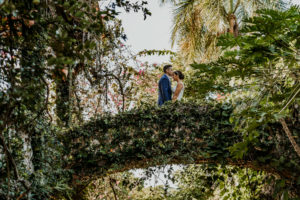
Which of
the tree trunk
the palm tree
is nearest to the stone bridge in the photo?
the palm tree

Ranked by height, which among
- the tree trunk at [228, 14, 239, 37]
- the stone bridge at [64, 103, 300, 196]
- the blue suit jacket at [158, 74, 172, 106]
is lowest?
the stone bridge at [64, 103, 300, 196]

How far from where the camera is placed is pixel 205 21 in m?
8.19

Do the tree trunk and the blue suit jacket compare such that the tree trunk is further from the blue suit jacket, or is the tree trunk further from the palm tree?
the blue suit jacket

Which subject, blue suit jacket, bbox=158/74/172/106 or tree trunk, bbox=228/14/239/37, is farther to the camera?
tree trunk, bbox=228/14/239/37

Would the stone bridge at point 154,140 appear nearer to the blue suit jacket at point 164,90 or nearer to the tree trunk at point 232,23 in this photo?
the blue suit jacket at point 164,90

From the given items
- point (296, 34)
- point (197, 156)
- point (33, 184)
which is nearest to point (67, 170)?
point (33, 184)

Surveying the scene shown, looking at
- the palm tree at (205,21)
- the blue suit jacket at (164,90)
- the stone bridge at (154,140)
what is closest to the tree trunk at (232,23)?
the palm tree at (205,21)

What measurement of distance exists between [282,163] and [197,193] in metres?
1.82

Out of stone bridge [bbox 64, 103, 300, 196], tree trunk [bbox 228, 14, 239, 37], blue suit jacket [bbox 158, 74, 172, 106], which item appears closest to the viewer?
stone bridge [bbox 64, 103, 300, 196]

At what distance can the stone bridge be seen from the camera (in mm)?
3527

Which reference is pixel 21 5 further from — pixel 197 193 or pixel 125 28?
pixel 197 193

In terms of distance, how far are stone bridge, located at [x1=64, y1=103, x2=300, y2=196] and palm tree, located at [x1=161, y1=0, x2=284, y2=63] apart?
4.50 meters

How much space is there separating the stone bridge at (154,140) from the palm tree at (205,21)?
177 inches

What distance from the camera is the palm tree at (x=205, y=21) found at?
7648mm
